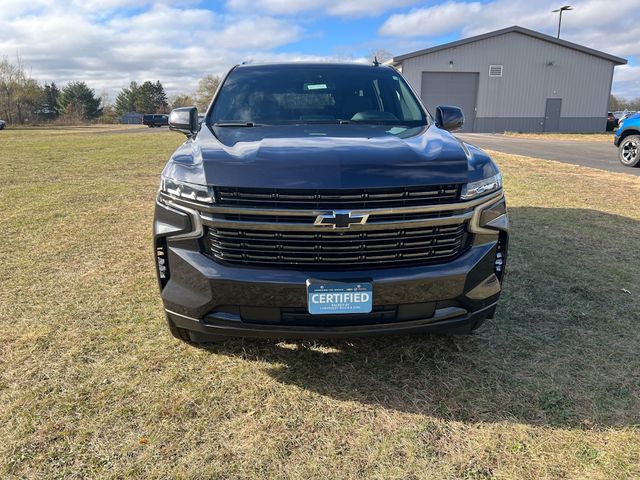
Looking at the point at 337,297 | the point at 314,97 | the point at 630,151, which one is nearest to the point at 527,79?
the point at 630,151

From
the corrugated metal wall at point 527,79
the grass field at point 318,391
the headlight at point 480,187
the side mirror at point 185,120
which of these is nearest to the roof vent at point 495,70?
the corrugated metal wall at point 527,79

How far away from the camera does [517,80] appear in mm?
31984

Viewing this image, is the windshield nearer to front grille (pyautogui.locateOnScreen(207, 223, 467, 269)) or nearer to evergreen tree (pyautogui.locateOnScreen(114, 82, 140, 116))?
front grille (pyautogui.locateOnScreen(207, 223, 467, 269))

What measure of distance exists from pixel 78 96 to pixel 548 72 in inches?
3111

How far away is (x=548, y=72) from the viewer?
32000mm

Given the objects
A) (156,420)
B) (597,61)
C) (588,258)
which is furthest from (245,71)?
(597,61)

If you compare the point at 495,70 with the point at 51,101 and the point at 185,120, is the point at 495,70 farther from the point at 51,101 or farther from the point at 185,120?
the point at 51,101

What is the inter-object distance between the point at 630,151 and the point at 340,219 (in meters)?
12.2

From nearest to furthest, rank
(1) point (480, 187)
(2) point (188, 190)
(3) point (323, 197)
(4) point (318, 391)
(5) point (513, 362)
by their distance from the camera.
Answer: (3) point (323, 197)
(2) point (188, 190)
(1) point (480, 187)
(4) point (318, 391)
(5) point (513, 362)

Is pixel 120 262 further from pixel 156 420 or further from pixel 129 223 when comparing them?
pixel 156 420

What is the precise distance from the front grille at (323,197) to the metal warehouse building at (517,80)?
29.5 metres

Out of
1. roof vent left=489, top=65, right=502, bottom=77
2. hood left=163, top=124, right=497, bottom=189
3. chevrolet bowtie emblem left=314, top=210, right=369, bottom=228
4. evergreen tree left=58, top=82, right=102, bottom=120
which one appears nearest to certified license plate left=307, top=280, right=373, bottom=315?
chevrolet bowtie emblem left=314, top=210, right=369, bottom=228

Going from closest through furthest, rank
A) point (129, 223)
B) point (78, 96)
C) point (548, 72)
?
point (129, 223)
point (548, 72)
point (78, 96)

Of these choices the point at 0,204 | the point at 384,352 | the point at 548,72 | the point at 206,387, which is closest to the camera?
the point at 206,387
